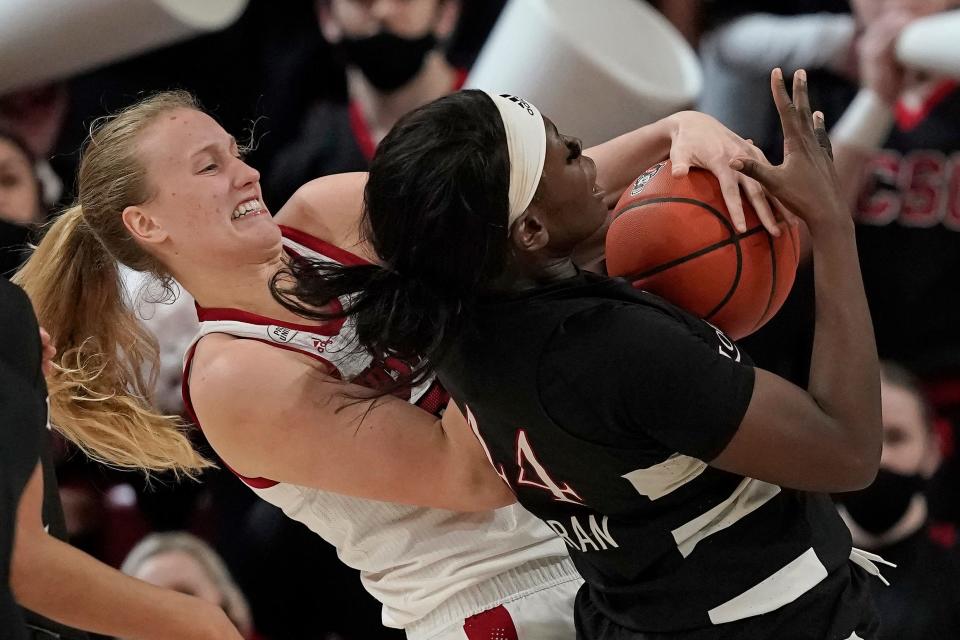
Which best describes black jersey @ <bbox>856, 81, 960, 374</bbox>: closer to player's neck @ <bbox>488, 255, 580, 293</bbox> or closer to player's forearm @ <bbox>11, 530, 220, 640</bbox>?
player's neck @ <bbox>488, 255, 580, 293</bbox>

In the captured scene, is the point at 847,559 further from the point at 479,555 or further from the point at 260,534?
the point at 260,534

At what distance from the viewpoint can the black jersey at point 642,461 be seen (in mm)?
1465

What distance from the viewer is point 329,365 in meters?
2.00

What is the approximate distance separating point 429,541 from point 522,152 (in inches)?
32.0

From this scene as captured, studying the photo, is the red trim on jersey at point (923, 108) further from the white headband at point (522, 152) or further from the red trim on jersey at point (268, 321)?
the white headband at point (522, 152)

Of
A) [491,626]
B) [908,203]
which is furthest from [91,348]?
[908,203]

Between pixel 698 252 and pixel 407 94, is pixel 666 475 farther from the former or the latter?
pixel 407 94

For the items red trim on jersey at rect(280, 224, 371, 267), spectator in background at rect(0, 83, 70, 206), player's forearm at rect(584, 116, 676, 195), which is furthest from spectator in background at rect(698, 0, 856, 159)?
spectator in background at rect(0, 83, 70, 206)

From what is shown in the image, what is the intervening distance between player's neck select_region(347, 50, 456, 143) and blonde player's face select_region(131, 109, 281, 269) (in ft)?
5.25

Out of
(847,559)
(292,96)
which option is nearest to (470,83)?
(292,96)

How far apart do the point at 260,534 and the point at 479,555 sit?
185cm

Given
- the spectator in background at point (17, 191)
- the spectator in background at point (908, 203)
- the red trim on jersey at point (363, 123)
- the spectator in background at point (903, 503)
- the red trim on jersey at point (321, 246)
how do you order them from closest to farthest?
1. the red trim on jersey at point (321, 246)
2. the spectator in background at point (908, 203)
3. the spectator in background at point (903, 503)
4. the spectator in background at point (17, 191)
5. the red trim on jersey at point (363, 123)

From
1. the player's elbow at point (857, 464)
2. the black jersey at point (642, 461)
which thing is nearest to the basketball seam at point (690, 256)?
the black jersey at point (642, 461)

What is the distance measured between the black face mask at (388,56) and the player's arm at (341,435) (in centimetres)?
193
